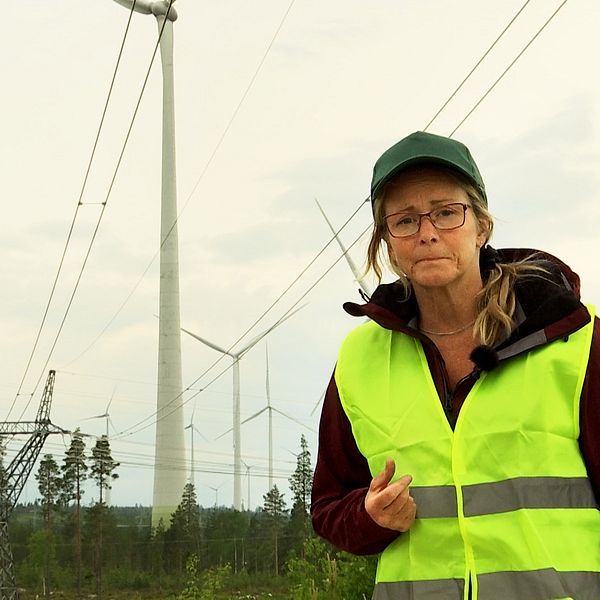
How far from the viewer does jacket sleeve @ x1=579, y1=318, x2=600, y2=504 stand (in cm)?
210

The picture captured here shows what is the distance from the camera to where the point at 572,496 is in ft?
6.83

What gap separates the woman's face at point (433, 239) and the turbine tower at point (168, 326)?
135 feet

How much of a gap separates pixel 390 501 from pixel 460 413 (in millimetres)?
239

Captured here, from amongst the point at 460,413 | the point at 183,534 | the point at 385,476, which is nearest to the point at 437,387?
the point at 460,413

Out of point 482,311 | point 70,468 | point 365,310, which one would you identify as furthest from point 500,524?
point 70,468

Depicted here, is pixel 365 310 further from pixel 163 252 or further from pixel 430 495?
pixel 163 252

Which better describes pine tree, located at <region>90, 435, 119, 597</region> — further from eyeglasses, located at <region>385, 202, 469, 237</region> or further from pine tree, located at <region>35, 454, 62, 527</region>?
eyeglasses, located at <region>385, 202, 469, 237</region>

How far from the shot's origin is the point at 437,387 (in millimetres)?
2303

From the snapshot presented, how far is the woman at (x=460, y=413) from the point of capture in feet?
6.82

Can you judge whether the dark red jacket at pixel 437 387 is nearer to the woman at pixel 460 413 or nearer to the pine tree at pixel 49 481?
the woman at pixel 460 413

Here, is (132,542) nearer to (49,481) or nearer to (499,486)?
(49,481)

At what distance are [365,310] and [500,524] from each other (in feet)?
2.10

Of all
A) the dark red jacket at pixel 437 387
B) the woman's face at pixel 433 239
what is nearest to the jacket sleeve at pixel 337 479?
the dark red jacket at pixel 437 387

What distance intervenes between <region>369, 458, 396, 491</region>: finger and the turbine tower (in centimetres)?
4155
